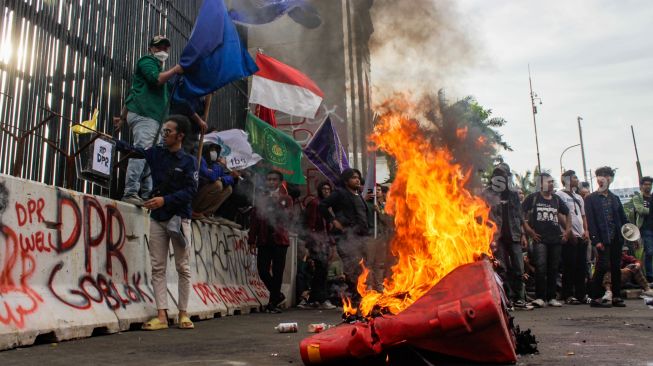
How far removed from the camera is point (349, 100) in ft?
44.2

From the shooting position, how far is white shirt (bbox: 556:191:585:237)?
10039 mm

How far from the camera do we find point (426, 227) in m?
4.75

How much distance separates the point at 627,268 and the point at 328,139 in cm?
645

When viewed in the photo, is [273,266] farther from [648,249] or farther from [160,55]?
Answer: [648,249]

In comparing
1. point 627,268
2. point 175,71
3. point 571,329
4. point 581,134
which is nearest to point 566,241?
point 627,268

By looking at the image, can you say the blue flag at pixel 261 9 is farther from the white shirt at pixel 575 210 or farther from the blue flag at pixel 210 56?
the white shirt at pixel 575 210

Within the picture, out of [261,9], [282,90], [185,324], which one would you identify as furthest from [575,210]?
[185,324]

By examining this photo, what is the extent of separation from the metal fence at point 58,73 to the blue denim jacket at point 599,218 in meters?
7.10

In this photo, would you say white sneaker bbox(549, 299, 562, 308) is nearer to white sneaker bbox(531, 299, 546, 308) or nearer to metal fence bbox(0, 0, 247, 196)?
white sneaker bbox(531, 299, 546, 308)

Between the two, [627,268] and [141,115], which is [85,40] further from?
[627,268]

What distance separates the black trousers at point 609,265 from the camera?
939 centimetres

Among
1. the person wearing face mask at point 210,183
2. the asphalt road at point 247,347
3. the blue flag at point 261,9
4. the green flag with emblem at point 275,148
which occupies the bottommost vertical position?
the asphalt road at point 247,347

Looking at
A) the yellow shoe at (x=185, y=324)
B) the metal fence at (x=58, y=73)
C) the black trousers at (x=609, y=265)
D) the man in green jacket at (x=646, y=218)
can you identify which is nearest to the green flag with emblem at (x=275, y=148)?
the metal fence at (x=58, y=73)

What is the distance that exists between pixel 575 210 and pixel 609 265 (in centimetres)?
117
